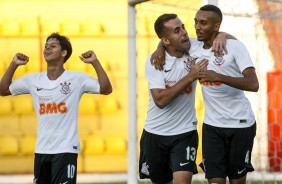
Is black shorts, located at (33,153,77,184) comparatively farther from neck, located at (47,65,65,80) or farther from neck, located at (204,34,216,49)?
neck, located at (204,34,216,49)

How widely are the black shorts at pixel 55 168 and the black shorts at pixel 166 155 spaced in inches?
28.5

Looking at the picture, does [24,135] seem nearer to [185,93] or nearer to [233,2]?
[233,2]

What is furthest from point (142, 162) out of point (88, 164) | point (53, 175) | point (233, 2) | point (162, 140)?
point (88, 164)

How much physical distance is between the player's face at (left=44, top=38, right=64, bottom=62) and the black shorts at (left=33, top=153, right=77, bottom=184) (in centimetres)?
76

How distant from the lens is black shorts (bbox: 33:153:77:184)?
22.5ft

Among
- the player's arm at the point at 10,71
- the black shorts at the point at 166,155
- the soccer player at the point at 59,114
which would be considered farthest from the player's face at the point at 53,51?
the black shorts at the point at 166,155

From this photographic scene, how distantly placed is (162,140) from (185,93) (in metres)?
0.44

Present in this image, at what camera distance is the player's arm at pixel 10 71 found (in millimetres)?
7164

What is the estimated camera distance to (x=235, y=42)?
6.89m

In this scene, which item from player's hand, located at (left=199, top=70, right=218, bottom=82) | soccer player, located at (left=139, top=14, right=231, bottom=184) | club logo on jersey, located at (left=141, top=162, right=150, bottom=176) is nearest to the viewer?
player's hand, located at (left=199, top=70, right=218, bottom=82)

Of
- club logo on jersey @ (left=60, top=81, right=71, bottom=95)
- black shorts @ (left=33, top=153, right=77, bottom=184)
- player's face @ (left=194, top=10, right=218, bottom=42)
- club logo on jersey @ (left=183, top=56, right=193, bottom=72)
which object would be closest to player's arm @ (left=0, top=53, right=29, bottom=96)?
club logo on jersey @ (left=60, top=81, right=71, bottom=95)

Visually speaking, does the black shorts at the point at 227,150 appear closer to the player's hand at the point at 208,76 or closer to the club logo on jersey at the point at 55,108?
the player's hand at the point at 208,76

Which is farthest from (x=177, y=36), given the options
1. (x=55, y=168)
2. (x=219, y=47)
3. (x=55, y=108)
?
(x=55, y=168)

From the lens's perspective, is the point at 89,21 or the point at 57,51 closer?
the point at 57,51
